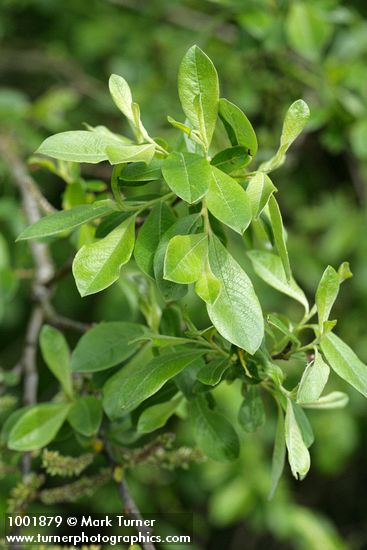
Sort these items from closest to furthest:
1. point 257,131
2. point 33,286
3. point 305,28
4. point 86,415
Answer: point 86,415 < point 33,286 < point 305,28 < point 257,131

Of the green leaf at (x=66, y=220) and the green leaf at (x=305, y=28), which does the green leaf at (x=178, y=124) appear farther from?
the green leaf at (x=305, y=28)

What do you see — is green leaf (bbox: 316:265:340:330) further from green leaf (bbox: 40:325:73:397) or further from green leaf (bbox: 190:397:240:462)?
green leaf (bbox: 40:325:73:397)

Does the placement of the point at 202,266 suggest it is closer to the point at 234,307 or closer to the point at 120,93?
the point at 234,307

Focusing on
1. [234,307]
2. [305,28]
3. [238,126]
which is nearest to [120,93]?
[238,126]

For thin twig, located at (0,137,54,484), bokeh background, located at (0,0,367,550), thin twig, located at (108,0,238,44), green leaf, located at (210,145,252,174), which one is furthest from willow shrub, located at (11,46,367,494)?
thin twig, located at (108,0,238,44)

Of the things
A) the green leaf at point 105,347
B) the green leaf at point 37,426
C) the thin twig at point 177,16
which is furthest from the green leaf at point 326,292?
the thin twig at point 177,16
